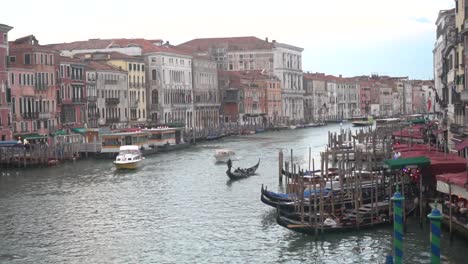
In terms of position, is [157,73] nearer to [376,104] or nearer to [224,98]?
[224,98]

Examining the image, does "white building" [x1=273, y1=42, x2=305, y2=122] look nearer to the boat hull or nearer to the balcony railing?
the balcony railing

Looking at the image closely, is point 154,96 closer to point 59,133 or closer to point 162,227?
point 59,133

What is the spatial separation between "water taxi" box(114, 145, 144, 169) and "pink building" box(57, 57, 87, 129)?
8.37 meters

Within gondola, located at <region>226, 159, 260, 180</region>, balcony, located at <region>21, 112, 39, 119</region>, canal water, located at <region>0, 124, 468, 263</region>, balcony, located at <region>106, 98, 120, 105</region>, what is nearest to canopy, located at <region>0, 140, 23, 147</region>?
canal water, located at <region>0, 124, 468, 263</region>

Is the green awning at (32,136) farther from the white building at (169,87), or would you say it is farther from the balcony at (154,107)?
the balcony at (154,107)

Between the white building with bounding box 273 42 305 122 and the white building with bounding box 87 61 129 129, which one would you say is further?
the white building with bounding box 273 42 305 122

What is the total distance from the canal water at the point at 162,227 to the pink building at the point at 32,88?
6891 millimetres

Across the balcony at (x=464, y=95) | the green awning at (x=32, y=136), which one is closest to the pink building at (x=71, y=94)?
the green awning at (x=32, y=136)

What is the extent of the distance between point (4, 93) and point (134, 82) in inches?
539

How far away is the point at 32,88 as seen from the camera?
2980 centimetres

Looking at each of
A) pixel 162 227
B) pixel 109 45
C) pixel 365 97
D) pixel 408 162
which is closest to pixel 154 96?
pixel 109 45

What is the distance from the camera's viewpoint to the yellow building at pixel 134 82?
128 ft

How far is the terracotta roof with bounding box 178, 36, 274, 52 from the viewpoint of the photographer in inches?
2280

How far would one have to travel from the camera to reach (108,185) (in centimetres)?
1995
